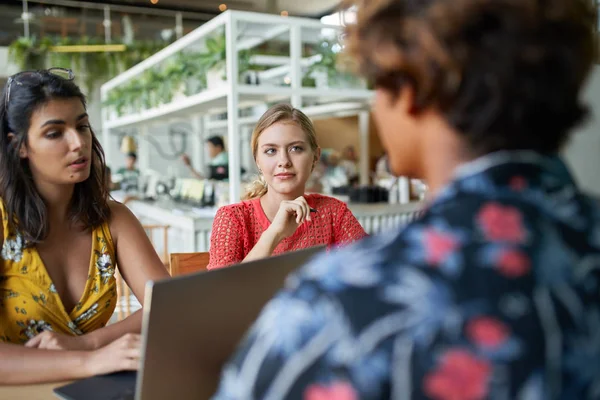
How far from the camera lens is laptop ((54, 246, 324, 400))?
0.67 metres

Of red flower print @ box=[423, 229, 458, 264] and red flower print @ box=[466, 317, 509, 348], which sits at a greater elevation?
red flower print @ box=[423, 229, 458, 264]

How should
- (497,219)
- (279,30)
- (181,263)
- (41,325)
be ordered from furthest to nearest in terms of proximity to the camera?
1. (279,30)
2. (181,263)
3. (41,325)
4. (497,219)

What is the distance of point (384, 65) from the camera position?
22.4 inches

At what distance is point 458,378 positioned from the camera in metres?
0.46

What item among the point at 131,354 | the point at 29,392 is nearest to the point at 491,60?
the point at 131,354

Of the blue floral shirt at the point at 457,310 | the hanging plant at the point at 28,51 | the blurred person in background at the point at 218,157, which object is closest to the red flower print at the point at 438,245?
the blue floral shirt at the point at 457,310

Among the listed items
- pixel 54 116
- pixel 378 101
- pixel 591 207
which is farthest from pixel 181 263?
pixel 591 207

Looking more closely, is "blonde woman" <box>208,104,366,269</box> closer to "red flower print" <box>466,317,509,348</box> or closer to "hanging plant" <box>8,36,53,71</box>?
"red flower print" <box>466,317,509,348</box>

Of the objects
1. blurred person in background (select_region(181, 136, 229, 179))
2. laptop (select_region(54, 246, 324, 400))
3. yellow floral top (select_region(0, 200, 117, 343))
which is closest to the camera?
laptop (select_region(54, 246, 324, 400))

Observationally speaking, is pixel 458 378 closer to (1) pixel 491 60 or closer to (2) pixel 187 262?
(1) pixel 491 60

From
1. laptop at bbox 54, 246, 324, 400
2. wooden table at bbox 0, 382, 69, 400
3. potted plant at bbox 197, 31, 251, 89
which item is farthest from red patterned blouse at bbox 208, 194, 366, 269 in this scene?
potted plant at bbox 197, 31, 251, 89

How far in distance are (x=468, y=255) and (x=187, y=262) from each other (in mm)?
1472

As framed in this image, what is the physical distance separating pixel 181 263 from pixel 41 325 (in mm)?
520

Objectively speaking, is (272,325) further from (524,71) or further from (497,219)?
(524,71)
